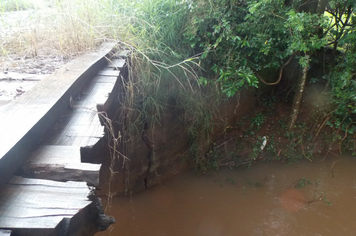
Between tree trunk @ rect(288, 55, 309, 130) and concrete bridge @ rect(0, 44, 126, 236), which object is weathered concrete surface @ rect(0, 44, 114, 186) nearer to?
concrete bridge @ rect(0, 44, 126, 236)

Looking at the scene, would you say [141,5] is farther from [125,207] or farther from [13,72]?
[125,207]

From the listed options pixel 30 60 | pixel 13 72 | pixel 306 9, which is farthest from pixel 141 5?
pixel 306 9

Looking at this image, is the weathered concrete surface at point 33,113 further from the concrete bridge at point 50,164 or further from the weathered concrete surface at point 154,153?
the weathered concrete surface at point 154,153

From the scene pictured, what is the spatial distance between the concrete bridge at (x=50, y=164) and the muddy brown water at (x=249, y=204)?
7.74 feet

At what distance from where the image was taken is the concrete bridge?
95 cm

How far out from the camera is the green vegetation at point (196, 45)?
280 centimetres

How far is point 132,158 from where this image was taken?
3787 mm

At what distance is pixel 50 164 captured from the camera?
3.91 ft

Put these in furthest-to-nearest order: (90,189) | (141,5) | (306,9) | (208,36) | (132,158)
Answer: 1. (306,9)
2. (132,158)
3. (208,36)
4. (141,5)
5. (90,189)

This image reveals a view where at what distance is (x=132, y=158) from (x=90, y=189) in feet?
8.93

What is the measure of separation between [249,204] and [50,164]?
355 cm

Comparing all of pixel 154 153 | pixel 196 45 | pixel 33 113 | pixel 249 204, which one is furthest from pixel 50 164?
pixel 249 204

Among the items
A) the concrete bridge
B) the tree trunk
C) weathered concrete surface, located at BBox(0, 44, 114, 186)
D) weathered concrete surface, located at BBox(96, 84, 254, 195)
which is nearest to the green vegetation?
the tree trunk

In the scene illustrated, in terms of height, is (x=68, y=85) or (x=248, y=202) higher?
(x=68, y=85)
